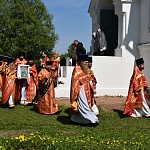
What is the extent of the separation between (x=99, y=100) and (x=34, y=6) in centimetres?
2740

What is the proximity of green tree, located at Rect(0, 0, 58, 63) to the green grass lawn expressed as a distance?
86.7 feet

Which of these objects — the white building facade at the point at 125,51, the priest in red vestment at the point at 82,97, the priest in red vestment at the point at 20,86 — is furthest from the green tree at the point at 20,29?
the priest in red vestment at the point at 82,97

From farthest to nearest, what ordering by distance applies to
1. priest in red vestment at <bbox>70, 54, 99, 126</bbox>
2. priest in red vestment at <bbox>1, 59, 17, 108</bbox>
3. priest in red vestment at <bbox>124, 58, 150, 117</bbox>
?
priest in red vestment at <bbox>1, 59, 17, 108</bbox> → priest in red vestment at <bbox>124, 58, 150, 117</bbox> → priest in red vestment at <bbox>70, 54, 99, 126</bbox>

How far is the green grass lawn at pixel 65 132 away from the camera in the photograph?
6.49m

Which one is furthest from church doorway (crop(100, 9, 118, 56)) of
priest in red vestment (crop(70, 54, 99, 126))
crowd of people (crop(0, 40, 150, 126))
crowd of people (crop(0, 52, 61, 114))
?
priest in red vestment (crop(70, 54, 99, 126))

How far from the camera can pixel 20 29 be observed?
37.5 m

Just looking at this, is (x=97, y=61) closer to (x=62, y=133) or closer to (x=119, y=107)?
(x=119, y=107)

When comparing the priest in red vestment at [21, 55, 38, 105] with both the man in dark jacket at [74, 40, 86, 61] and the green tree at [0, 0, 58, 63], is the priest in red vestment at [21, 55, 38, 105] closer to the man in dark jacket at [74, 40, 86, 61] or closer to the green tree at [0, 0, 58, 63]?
the man in dark jacket at [74, 40, 86, 61]

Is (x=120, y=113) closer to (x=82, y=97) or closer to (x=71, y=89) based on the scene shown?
(x=82, y=97)

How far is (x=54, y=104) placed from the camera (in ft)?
35.7

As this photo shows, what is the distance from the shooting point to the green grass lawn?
6.49 meters

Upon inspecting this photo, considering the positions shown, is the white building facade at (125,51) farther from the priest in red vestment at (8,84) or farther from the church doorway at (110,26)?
the priest in red vestment at (8,84)

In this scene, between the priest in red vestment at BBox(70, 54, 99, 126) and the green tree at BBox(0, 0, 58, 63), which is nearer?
the priest in red vestment at BBox(70, 54, 99, 126)

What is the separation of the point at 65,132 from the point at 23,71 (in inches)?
163
